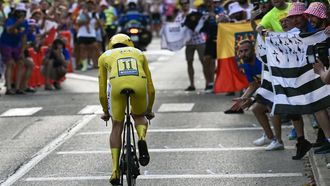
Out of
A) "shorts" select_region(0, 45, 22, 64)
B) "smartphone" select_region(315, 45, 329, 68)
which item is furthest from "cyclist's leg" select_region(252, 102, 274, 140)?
"shorts" select_region(0, 45, 22, 64)

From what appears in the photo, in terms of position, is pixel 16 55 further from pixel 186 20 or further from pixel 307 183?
pixel 307 183

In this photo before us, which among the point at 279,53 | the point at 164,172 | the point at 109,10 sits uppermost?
the point at 279,53

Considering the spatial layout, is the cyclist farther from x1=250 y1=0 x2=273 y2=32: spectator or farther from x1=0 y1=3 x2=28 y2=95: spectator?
x1=0 y1=3 x2=28 y2=95: spectator

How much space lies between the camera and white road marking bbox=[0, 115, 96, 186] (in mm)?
11641

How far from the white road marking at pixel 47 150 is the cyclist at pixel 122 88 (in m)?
1.69

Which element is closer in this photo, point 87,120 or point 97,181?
point 97,181

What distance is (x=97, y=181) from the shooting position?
11.2 m

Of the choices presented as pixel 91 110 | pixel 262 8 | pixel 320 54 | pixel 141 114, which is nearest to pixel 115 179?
pixel 141 114

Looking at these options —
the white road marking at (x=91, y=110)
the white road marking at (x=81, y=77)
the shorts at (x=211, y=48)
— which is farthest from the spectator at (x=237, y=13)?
the white road marking at (x=81, y=77)

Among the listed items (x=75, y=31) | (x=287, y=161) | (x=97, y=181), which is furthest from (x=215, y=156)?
(x=75, y=31)

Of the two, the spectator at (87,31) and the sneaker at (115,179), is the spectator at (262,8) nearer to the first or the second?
the sneaker at (115,179)

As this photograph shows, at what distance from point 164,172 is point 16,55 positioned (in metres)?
10.1

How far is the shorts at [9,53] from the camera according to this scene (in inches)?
826

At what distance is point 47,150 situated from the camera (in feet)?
44.9
